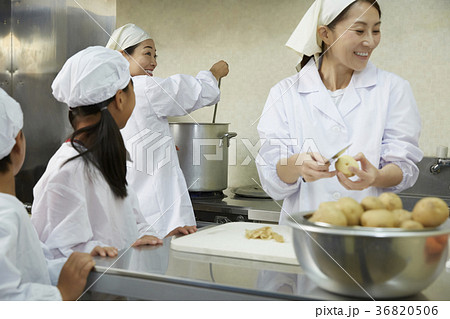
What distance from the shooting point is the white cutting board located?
61cm

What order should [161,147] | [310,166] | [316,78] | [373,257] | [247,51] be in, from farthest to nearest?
1. [247,51]
2. [161,147]
3. [316,78]
4. [310,166]
5. [373,257]

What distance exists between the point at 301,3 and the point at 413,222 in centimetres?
115

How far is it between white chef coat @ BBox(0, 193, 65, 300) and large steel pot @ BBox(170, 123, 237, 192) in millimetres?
758

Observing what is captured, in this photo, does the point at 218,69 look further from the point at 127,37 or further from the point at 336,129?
the point at 336,129

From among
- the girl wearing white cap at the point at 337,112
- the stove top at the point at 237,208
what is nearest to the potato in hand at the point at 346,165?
the girl wearing white cap at the point at 337,112

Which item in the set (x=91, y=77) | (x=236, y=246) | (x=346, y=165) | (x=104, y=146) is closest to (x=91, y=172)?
(x=104, y=146)

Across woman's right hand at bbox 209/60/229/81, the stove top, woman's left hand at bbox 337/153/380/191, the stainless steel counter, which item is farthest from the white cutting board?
woman's right hand at bbox 209/60/229/81

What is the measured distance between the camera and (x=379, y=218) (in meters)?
0.45

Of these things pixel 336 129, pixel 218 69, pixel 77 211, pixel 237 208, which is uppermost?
pixel 218 69

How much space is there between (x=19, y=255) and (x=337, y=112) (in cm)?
56

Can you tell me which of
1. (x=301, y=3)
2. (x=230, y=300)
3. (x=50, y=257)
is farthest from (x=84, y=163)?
(x=301, y=3)

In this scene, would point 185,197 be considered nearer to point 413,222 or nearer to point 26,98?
point 26,98

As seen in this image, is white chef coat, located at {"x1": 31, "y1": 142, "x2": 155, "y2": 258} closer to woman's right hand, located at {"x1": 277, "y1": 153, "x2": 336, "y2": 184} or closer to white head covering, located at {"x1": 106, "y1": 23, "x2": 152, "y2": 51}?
woman's right hand, located at {"x1": 277, "y1": 153, "x2": 336, "y2": 184}

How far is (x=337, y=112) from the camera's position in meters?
0.88
